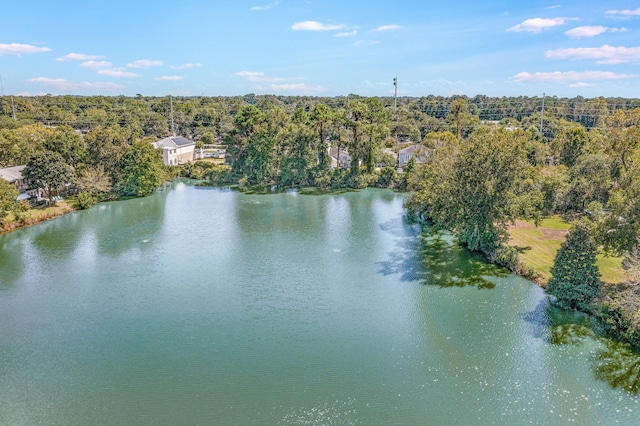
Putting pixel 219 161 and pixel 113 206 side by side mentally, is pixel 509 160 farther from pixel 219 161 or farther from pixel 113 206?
pixel 219 161

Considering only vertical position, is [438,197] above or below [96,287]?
above

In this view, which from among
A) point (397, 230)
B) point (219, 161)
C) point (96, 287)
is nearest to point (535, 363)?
point (397, 230)

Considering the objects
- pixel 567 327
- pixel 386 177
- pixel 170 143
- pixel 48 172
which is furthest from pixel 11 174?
pixel 567 327

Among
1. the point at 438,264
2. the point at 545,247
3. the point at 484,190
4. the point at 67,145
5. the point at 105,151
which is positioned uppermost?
the point at 67,145

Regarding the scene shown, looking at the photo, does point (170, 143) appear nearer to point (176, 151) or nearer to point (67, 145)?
point (176, 151)

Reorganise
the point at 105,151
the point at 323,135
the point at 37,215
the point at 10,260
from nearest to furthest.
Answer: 1. the point at 10,260
2. the point at 37,215
3. the point at 105,151
4. the point at 323,135

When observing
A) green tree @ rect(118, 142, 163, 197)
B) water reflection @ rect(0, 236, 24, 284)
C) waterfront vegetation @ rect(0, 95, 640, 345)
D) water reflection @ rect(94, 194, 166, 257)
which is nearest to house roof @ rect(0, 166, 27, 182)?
waterfront vegetation @ rect(0, 95, 640, 345)

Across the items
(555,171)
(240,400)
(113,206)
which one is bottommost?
(240,400)

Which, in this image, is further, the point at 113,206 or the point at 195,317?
the point at 113,206
